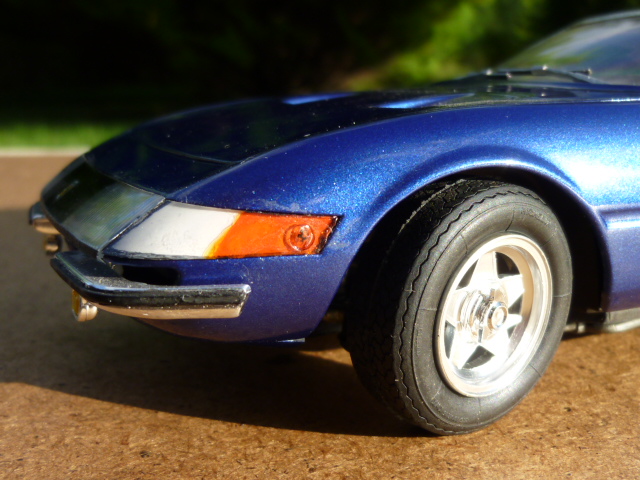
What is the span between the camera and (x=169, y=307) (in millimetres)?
2074

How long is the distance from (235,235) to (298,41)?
1076 cm

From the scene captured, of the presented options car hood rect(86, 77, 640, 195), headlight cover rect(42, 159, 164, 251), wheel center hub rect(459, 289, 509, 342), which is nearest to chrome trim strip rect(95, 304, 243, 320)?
headlight cover rect(42, 159, 164, 251)

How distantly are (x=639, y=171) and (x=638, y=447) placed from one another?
3.00 ft

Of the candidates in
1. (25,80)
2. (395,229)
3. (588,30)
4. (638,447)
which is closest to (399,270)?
(395,229)

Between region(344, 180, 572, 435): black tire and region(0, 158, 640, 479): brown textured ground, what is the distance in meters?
0.16

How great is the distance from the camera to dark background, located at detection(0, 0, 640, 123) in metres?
11.9

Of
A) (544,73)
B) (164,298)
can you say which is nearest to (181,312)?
(164,298)

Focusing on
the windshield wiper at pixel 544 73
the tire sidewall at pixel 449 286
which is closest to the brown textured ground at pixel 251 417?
the tire sidewall at pixel 449 286

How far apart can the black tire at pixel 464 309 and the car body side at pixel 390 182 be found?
0.11m

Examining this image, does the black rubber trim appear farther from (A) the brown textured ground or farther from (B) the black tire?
(A) the brown textured ground

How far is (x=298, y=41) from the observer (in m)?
12.3

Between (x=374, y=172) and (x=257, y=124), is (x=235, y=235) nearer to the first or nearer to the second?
(x=374, y=172)

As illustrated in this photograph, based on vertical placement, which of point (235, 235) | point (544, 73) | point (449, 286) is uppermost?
point (544, 73)

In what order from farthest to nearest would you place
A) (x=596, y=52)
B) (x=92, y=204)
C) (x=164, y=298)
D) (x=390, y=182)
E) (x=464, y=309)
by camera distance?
1. (x=596, y=52)
2. (x=92, y=204)
3. (x=464, y=309)
4. (x=390, y=182)
5. (x=164, y=298)
